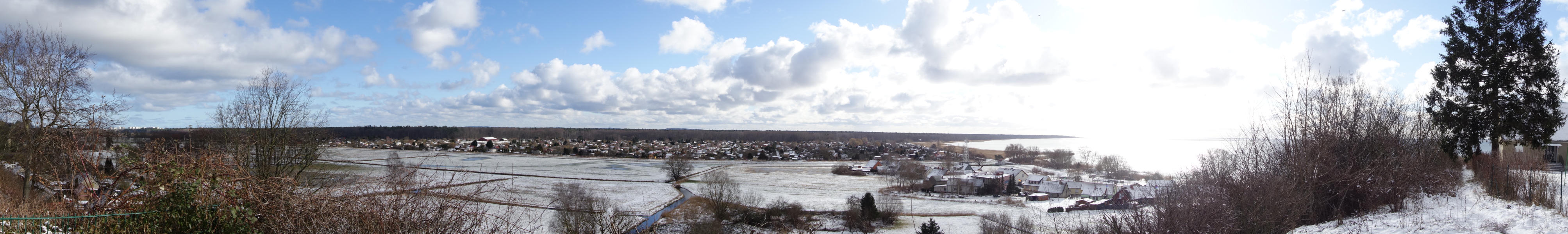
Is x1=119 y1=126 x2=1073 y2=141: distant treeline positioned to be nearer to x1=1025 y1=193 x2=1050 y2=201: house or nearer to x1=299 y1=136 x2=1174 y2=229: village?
x1=299 y1=136 x2=1174 y2=229: village

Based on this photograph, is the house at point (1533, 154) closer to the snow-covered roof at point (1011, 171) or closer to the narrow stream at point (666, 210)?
the narrow stream at point (666, 210)

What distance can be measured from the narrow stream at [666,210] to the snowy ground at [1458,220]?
19208 mm

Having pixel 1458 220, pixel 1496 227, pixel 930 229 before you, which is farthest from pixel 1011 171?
pixel 1496 227

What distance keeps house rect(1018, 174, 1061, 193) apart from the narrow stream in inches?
970

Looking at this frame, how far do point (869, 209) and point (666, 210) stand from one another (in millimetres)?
11510

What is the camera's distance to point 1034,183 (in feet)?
177

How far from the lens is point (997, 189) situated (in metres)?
48.6

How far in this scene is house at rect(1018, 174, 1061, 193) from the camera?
165 ft

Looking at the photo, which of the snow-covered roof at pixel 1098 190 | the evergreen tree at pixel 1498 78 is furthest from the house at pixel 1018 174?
the evergreen tree at pixel 1498 78

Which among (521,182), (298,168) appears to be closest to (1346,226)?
(298,168)

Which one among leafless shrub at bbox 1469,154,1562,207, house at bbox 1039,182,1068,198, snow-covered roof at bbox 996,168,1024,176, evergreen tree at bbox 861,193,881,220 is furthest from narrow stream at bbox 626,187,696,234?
snow-covered roof at bbox 996,168,1024,176

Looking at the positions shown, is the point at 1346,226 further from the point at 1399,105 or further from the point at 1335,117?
the point at 1399,105

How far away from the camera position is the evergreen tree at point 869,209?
30391 millimetres

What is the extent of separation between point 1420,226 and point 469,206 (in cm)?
1364
